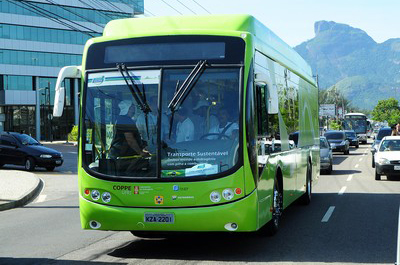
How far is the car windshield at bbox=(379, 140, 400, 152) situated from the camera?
917 inches

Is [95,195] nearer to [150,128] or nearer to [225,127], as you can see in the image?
[150,128]

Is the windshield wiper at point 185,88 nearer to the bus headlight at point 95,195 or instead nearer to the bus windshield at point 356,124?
the bus headlight at point 95,195

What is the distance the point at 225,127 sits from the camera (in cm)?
850

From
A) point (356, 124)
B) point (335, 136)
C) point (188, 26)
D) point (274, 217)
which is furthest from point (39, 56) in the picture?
point (188, 26)

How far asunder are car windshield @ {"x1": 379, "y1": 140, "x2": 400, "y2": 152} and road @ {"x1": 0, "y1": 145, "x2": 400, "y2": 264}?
8.09 meters

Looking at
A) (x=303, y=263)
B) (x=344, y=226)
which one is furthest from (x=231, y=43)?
(x=344, y=226)

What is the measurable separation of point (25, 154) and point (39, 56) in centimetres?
4797

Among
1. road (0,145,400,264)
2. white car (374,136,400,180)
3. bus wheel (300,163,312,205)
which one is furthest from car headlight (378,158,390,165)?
bus wheel (300,163,312,205)

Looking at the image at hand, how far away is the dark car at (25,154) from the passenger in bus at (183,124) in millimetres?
22870

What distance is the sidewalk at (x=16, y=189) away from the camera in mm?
16848

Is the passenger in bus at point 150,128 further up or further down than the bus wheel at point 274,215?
further up

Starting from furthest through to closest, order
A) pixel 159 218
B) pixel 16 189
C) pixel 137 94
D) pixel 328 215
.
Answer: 1. pixel 16 189
2. pixel 328 215
3. pixel 137 94
4. pixel 159 218

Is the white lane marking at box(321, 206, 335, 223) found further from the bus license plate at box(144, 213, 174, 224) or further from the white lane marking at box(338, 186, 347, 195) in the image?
the bus license plate at box(144, 213, 174, 224)

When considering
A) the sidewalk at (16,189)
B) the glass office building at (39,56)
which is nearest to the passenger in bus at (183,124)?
the sidewalk at (16,189)
